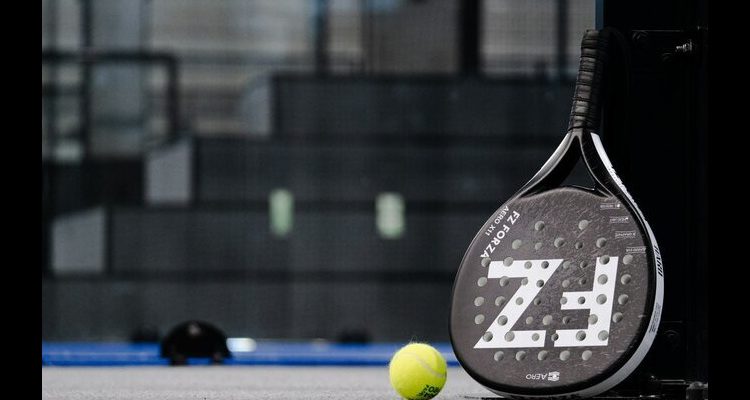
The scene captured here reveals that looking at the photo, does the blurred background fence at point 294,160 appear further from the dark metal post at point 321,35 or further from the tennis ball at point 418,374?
the tennis ball at point 418,374

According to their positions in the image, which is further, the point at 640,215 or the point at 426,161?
the point at 426,161

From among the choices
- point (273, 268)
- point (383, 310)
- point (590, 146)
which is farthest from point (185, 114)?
point (590, 146)

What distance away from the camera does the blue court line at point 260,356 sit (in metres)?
4.89

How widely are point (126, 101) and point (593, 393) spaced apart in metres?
5.26

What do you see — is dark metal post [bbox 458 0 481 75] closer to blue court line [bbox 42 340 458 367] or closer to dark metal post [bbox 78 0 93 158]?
blue court line [bbox 42 340 458 367]

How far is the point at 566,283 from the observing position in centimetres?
209

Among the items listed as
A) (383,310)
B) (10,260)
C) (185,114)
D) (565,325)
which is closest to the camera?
(10,260)

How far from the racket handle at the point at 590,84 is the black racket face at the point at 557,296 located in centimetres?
12

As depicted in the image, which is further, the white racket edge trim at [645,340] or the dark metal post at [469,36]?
the dark metal post at [469,36]

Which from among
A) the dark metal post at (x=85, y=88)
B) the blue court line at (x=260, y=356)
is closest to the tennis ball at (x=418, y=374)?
the blue court line at (x=260, y=356)

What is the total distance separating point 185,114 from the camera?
22.6 feet

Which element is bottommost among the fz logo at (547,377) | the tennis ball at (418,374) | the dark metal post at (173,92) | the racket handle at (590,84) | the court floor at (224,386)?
the court floor at (224,386)

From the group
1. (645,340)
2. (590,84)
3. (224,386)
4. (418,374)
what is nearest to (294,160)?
(224,386)

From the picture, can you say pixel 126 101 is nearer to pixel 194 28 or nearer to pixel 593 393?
pixel 194 28
